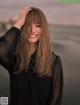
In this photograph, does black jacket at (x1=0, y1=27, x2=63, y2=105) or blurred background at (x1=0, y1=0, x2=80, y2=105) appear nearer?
black jacket at (x1=0, y1=27, x2=63, y2=105)

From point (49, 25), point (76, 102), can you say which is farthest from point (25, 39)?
point (76, 102)

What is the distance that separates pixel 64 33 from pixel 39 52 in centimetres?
25

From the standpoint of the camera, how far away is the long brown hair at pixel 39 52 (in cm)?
132

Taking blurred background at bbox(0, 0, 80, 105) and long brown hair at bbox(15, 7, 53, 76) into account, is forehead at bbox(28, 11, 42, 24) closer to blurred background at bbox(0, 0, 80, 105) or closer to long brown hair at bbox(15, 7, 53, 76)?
long brown hair at bbox(15, 7, 53, 76)

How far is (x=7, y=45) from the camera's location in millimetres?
1318

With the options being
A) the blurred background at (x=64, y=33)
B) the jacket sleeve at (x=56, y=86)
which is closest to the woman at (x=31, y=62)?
the jacket sleeve at (x=56, y=86)

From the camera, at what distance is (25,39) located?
1.34m

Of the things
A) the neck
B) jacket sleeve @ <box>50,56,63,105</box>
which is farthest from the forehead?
jacket sleeve @ <box>50,56,63,105</box>

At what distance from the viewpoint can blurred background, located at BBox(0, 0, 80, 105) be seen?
4.85 feet

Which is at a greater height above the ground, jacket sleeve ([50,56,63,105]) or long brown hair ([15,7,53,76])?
long brown hair ([15,7,53,76])

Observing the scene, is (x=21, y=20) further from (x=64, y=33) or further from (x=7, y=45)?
(x=64, y=33)

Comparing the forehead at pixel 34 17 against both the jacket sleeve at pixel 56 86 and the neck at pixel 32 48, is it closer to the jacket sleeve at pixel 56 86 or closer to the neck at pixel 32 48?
the neck at pixel 32 48

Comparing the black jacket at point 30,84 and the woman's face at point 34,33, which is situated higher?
the woman's face at point 34,33

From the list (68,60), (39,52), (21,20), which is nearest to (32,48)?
(39,52)
